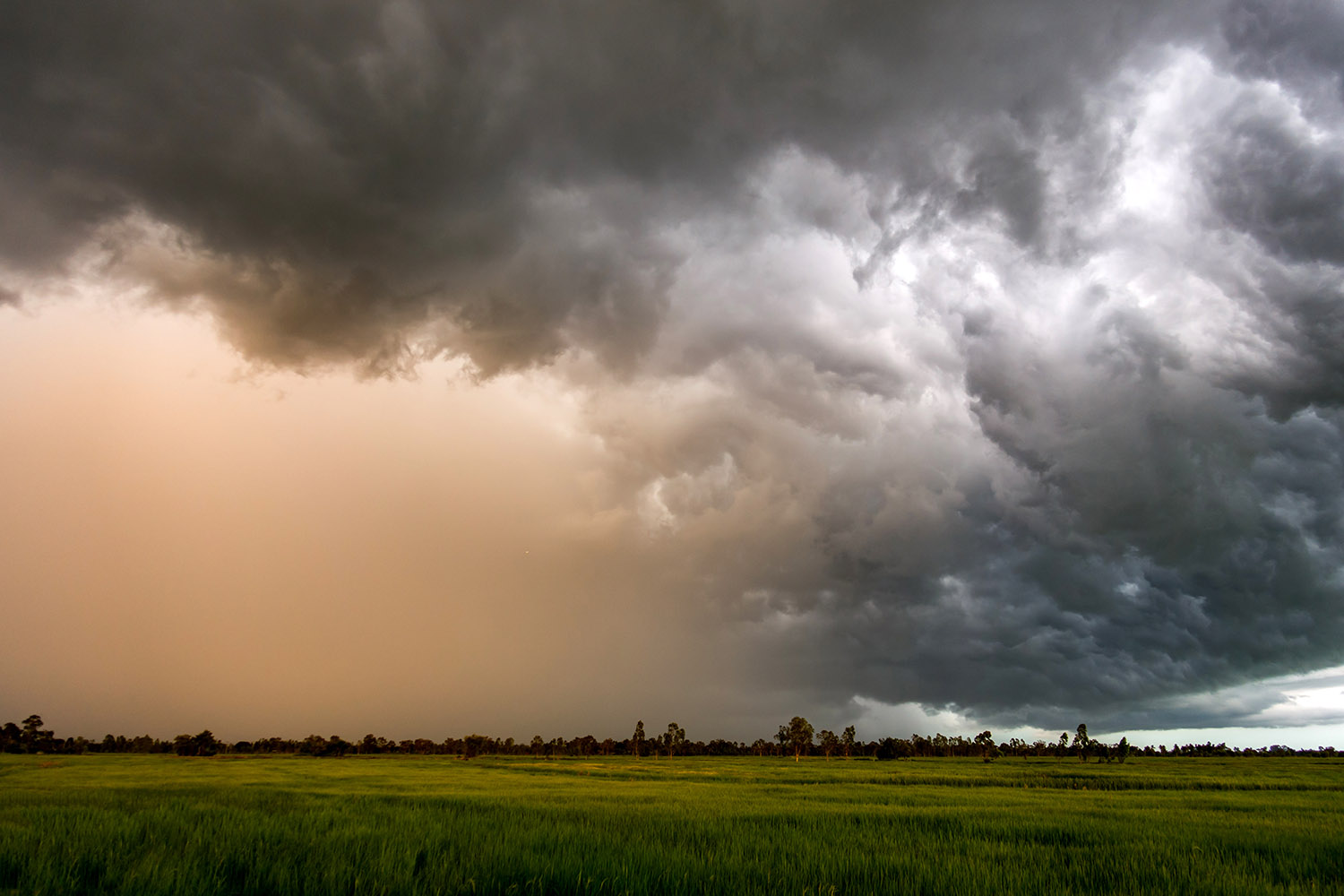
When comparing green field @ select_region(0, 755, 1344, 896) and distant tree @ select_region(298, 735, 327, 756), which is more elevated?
green field @ select_region(0, 755, 1344, 896)

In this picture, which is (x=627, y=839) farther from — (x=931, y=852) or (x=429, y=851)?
(x=931, y=852)

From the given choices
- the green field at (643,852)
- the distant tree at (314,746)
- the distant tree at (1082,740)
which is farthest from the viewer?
the distant tree at (314,746)

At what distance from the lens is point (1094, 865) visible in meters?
10.5

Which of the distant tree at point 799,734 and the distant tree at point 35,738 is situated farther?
the distant tree at point 799,734

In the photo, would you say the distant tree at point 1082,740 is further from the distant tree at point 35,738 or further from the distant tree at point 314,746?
the distant tree at point 35,738

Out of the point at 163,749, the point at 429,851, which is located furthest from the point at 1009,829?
the point at 163,749

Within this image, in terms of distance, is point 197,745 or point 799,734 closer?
point 197,745

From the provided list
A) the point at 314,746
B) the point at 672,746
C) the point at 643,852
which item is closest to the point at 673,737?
the point at 672,746

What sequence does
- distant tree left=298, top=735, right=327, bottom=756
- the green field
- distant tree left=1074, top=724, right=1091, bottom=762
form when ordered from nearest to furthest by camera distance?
1. the green field
2. distant tree left=1074, top=724, right=1091, bottom=762
3. distant tree left=298, top=735, right=327, bottom=756

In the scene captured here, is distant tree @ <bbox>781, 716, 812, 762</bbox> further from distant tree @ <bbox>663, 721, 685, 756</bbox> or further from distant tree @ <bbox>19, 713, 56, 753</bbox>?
distant tree @ <bbox>19, 713, 56, 753</bbox>

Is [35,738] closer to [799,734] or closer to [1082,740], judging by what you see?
[799,734]

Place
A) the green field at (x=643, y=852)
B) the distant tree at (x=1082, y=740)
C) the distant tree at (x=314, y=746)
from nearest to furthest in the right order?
the green field at (x=643, y=852) → the distant tree at (x=1082, y=740) → the distant tree at (x=314, y=746)

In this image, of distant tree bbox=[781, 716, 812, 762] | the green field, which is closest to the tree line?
distant tree bbox=[781, 716, 812, 762]

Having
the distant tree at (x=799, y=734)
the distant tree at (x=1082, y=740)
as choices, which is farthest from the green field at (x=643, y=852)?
the distant tree at (x=799, y=734)
